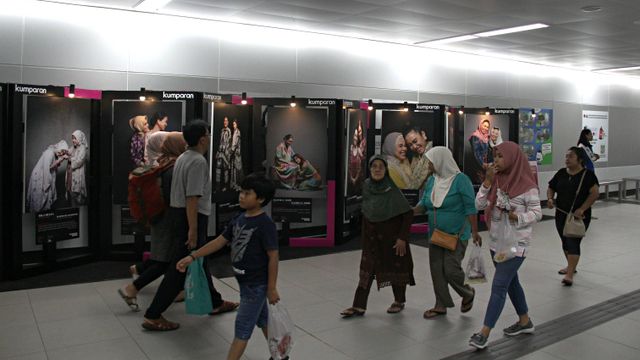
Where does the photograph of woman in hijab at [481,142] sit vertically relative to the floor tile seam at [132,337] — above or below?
above

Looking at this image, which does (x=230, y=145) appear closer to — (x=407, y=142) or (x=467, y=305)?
(x=407, y=142)

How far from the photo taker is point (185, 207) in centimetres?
445

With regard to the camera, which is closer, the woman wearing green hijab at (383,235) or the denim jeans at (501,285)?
the denim jeans at (501,285)

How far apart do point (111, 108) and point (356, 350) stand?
15.3 ft

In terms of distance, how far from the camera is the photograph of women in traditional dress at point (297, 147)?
8266 millimetres

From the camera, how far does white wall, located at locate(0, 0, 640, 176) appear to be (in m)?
7.14

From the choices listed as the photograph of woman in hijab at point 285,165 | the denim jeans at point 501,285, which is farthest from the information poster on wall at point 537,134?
the denim jeans at point 501,285

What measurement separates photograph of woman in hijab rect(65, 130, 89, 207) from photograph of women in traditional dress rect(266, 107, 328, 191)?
8.44 ft

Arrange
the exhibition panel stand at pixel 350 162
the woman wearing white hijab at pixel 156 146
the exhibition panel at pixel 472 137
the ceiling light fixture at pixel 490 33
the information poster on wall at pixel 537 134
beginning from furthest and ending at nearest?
1. the information poster on wall at pixel 537 134
2. the exhibition panel at pixel 472 137
3. the ceiling light fixture at pixel 490 33
4. the exhibition panel stand at pixel 350 162
5. the woman wearing white hijab at pixel 156 146

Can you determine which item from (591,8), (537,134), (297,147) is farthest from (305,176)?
(537,134)

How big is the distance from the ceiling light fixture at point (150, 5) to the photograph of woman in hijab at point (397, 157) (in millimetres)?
4191

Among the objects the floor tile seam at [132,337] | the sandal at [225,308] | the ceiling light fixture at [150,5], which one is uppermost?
the ceiling light fixture at [150,5]

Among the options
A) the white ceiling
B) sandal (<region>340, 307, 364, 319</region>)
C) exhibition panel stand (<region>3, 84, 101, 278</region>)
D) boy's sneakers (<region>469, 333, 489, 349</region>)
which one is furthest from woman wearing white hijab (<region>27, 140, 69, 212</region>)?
boy's sneakers (<region>469, 333, 489, 349</region>)

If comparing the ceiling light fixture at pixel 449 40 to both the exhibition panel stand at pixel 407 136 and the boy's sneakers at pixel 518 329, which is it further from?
the boy's sneakers at pixel 518 329
